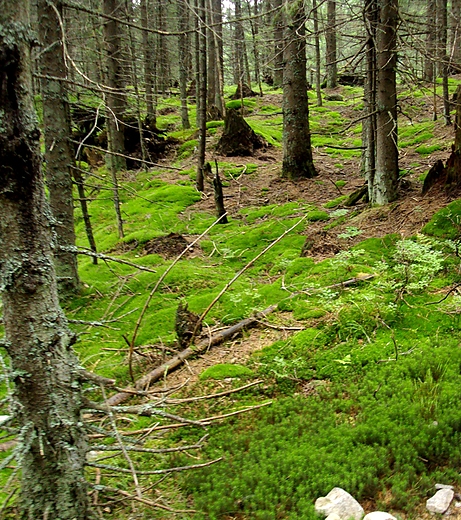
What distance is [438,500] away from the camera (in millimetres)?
2701

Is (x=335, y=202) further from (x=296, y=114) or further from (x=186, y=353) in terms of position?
(x=186, y=353)

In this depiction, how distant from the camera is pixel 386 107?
718 centimetres

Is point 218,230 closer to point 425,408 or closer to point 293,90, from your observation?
point 293,90

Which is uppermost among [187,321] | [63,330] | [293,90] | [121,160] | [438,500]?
[293,90]

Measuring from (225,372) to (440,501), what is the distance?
7.03 ft

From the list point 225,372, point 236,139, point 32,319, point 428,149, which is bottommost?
point 225,372

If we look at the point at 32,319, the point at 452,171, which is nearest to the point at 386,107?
the point at 452,171

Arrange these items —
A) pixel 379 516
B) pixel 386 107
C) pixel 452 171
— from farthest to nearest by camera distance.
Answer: pixel 386 107 < pixel 452 171 < pixel 379 516

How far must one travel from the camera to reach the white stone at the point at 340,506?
265 centimetres

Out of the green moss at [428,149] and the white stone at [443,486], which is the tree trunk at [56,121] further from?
the green moss at [428,149]

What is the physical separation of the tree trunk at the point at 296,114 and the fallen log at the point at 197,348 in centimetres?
620

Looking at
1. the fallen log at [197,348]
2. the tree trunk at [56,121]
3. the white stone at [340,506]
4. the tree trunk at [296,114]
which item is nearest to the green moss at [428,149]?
the tree trunk at [296,114]

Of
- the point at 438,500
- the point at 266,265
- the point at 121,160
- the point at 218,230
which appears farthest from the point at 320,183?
the point at 438,500

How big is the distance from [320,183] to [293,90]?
7.75ft
